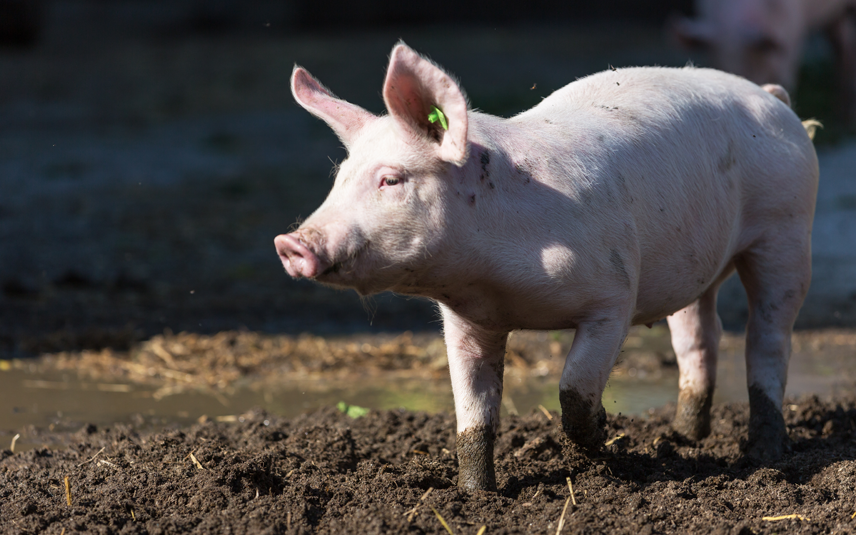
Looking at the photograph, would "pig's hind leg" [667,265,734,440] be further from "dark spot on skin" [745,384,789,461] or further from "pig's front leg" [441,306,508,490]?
"pig's front leg" [441,306,508,490]

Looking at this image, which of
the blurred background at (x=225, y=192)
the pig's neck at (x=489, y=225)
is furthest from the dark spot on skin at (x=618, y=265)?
the blurred background at (x=225, y=192)

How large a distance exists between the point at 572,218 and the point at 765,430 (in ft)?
4.40

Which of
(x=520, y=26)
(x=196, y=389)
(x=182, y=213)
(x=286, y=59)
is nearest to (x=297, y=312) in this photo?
(x=196, y=389)

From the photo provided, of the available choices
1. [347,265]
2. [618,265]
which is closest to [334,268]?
[347,265]

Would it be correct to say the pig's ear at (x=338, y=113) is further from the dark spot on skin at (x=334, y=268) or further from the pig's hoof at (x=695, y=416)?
the pig's hoof at (x=695, y=416)

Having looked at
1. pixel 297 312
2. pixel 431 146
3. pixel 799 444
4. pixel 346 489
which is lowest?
pixel 297 312

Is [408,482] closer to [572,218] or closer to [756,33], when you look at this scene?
[572,218]

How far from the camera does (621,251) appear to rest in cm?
313

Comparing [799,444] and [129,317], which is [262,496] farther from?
[129,317]

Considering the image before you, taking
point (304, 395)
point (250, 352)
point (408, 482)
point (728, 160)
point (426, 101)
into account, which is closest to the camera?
point (426, 101)

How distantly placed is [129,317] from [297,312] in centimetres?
113

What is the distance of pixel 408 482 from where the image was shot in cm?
320

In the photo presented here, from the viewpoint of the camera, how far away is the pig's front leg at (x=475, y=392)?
3.29 m

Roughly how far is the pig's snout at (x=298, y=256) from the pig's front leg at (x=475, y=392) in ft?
2.49
